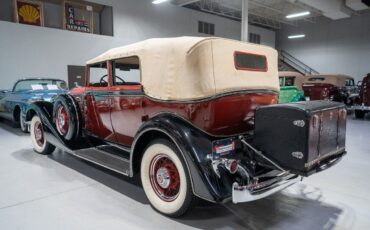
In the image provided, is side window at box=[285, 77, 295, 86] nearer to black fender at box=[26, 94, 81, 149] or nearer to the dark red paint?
the dark red paint

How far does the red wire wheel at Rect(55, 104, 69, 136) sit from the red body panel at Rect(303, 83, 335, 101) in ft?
32.5

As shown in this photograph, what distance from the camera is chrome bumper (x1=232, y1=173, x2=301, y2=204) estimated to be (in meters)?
2.21

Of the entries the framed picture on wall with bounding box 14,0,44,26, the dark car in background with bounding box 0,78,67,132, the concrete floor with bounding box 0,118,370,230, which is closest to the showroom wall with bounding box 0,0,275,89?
the framed picture on wall with bounding box 14,0,44,26

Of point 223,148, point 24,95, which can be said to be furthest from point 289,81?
point 223,148

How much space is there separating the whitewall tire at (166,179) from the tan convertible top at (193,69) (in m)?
0.54

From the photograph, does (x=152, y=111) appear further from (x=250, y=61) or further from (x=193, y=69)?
(x=250, y=61)

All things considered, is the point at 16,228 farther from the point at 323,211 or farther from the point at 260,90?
the point at 323,211

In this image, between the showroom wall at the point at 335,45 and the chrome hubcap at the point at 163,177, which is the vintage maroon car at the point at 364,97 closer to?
the showroom wall at the point at 335,45

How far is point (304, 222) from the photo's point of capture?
2561 millimetres

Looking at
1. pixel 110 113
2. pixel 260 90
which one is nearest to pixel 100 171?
pixel 110 113

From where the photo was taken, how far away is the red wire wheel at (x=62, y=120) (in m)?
4.21

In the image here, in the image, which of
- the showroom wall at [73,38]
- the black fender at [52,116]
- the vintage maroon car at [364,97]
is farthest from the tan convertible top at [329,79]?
the black fender at [52,116]

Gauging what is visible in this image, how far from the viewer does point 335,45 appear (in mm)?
19188

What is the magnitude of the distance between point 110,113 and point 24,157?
2209 millimetres
